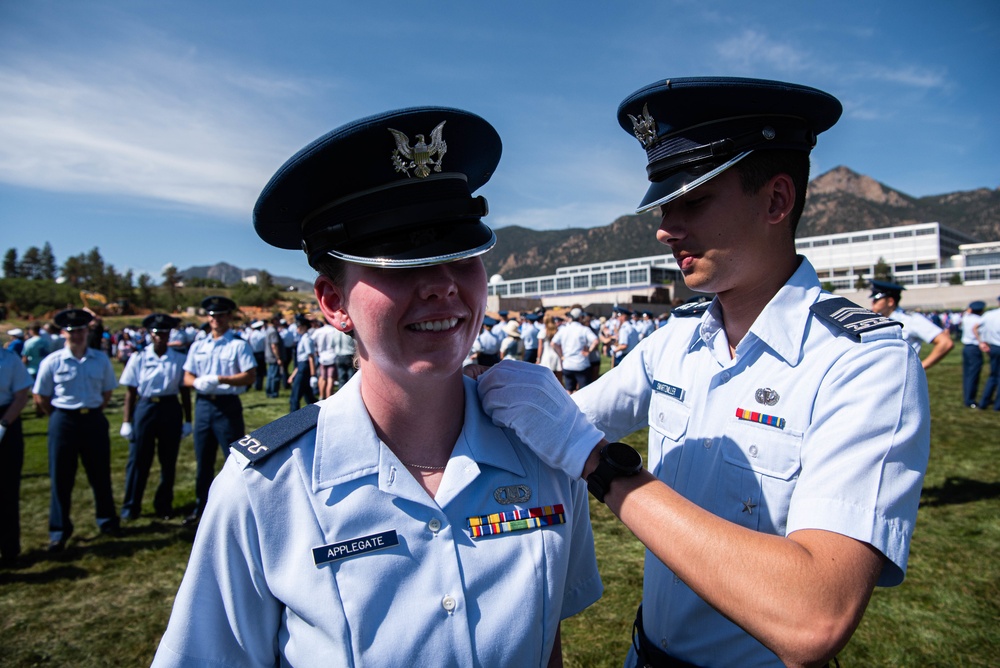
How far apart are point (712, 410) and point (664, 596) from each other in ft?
2.15

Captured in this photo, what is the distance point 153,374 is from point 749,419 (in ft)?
24.1

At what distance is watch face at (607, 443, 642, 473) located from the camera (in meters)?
1.47

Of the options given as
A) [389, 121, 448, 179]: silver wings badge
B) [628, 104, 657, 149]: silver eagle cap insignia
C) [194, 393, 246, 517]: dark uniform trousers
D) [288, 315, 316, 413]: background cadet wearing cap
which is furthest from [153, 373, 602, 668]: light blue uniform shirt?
[288, 315, 316, 413]: background cadet wearing cap

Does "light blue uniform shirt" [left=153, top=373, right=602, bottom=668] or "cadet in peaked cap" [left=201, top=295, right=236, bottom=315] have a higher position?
"cadet in peaked cap" [left=201, top=295, right=236, bottom=315]

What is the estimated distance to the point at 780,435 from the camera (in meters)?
1.75

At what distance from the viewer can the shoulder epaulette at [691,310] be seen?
2.41 metres

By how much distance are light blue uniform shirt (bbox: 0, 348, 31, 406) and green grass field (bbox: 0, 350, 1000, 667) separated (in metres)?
1.76

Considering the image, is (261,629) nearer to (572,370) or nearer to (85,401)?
(85,401)

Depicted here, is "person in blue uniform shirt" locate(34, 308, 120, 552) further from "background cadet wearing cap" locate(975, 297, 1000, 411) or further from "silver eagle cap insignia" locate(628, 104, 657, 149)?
"background cadet wearing cap" locate(975, 297, 1000, 411)

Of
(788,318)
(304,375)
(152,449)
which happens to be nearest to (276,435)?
(788,318)

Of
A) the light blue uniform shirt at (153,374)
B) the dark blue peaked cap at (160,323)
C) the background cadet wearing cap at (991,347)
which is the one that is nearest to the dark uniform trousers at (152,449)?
the light blue uniform shirt at (153,374)

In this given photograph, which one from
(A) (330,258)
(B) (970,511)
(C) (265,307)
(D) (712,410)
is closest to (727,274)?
(D) (712,410)

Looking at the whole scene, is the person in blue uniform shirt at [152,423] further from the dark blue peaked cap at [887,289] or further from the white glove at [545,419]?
the dark blue peaked cap at [887,289]

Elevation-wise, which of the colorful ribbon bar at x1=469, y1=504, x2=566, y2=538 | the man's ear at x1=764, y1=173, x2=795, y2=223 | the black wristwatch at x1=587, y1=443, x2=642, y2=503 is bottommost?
the colorful ribbon bar at x1=469, y1=504, x2=566, y2=538
